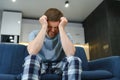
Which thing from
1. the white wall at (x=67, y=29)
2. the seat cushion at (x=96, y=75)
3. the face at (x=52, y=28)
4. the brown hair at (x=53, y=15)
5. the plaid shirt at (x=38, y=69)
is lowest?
the seat cushion at (x=96, y=75)

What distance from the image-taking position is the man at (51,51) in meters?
1.02

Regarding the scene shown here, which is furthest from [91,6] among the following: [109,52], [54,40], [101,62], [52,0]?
[54,40]

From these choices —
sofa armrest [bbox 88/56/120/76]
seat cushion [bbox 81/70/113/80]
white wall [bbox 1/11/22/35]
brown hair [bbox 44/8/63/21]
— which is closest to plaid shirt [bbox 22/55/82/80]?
seat cushion [bbox 81/70/113/80]

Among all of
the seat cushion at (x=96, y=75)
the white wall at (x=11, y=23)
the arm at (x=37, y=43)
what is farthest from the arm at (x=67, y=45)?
the white wall at (x=11, y=23)

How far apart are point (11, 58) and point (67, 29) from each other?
12.4 feet

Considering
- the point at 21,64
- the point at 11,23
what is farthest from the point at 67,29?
the point at 21,64

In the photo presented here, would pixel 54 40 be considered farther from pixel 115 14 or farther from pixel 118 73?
pixel 115 14

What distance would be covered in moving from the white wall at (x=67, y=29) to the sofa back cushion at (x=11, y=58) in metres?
3.24

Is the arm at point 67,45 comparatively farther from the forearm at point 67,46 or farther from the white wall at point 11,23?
the white wall at point 11,23

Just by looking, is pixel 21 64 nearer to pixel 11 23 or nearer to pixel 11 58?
pixel 11 58

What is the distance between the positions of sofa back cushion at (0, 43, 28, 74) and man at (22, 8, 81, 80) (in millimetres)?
376

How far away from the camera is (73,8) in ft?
15.0

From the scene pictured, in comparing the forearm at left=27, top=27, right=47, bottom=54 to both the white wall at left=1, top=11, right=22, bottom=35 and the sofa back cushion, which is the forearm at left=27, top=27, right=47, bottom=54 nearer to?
the sofa back cushion

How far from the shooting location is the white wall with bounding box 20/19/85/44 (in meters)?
4.91
